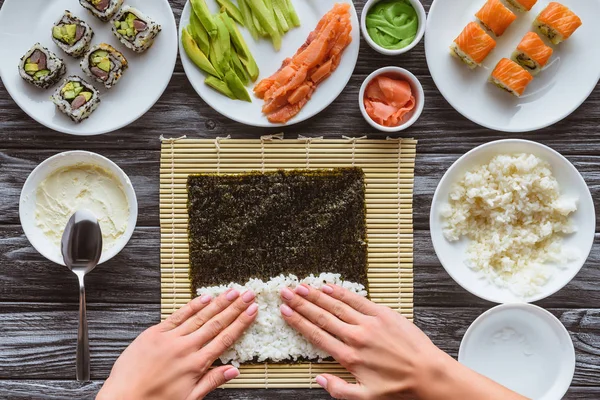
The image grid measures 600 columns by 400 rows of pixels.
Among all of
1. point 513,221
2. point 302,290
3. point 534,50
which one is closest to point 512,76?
point 534,50

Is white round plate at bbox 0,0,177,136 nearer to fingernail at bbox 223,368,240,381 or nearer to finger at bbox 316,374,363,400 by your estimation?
fingernail at bbox 223,368,240,381

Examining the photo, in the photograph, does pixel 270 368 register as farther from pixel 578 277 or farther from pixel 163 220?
pixel 578 277

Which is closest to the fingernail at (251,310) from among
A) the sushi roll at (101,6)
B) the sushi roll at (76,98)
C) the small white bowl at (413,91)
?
the small white bowl at (413,91)

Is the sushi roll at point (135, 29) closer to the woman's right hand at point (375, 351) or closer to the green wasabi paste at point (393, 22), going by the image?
the green wasabi paste at point (393, 22)

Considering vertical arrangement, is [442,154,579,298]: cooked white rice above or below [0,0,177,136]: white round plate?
below

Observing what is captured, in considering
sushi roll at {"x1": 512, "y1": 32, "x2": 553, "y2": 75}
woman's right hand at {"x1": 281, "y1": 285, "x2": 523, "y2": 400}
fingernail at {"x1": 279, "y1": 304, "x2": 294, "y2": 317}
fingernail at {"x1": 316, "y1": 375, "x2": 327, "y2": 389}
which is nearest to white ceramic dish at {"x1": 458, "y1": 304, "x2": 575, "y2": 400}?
woman's right hand at {"x1": 281, "y1": 285, "x2": 523, "y2": 400}
